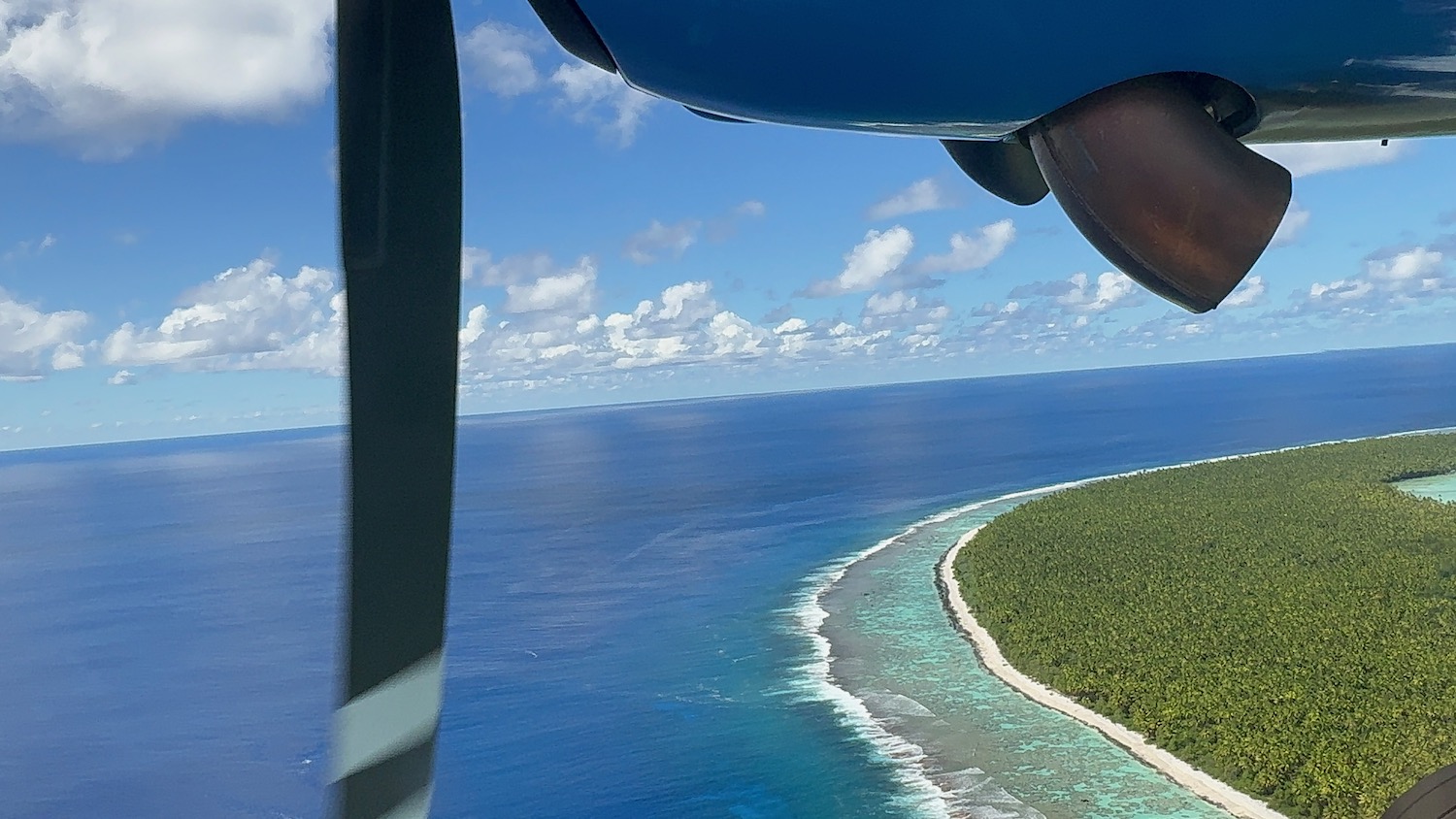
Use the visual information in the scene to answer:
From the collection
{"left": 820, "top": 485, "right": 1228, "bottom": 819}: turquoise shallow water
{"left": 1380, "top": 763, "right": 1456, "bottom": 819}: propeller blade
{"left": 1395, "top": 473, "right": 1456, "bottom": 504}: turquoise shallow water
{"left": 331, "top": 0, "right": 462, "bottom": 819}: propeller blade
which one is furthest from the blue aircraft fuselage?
{"left": 1395, "top": 473, "right": 1456, "bottom": 504}: turquoise shallow water

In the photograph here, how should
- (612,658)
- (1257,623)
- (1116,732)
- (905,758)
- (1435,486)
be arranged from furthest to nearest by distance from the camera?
(1435,486), (612,658), (1257,623), (905,758), (1116,732)

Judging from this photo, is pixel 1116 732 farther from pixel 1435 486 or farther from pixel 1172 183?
pixel 1435 486

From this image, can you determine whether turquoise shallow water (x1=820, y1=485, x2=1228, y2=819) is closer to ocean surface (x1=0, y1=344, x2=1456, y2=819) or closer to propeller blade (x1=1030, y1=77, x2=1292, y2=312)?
ocean surface (x1=0, y1=344, x2=1456, y2=819)

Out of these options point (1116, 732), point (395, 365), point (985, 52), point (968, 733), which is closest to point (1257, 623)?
point (1116, 732)

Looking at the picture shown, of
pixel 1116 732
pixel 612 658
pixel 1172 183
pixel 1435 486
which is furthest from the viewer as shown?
pixel 1435 486

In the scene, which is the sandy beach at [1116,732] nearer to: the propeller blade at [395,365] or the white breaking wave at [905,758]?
the white breaking wave at [905,758]

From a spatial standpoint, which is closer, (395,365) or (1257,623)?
(395,365)

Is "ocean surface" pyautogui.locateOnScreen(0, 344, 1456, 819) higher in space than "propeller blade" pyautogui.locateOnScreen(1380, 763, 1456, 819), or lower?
lower
